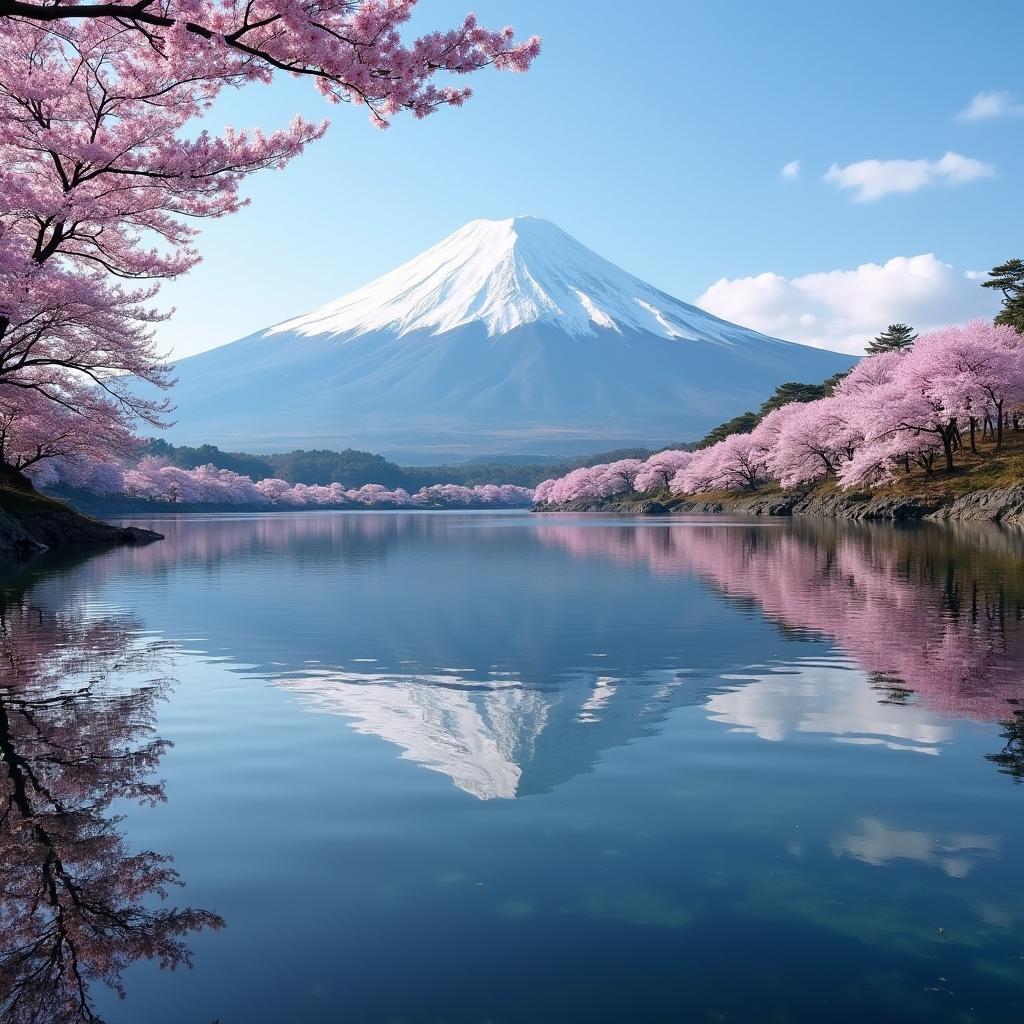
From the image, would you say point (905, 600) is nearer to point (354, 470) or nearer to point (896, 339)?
point (896, 339)

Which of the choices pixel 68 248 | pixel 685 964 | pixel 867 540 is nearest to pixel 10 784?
pixel 685 964

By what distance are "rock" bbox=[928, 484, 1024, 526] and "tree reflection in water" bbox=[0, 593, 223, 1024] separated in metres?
41.9

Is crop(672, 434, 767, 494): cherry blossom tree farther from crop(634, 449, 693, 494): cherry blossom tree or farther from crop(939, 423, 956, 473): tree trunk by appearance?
crop(939, 423, 956, 473): tree trunk

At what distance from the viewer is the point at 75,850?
490 centimetres

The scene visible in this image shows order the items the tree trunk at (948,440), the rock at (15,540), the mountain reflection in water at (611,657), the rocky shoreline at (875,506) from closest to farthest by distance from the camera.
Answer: the mountain reflection in water at (611,657), the rock at (15,540), the rocky shoreline at (875,506), the tree trunk at (948,440)

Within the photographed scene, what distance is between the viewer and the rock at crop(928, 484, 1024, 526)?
141ft

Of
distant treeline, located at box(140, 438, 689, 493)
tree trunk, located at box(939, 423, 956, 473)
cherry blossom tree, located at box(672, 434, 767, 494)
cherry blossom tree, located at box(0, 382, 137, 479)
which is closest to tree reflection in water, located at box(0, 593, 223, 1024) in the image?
cherry blossom tree, located at box(0, 382, 137, 479)

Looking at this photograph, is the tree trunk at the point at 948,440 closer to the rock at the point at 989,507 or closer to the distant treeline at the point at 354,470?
the rock at the point at 989,507

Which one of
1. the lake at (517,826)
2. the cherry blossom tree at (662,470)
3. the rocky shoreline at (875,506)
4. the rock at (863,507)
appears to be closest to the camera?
the lake at (517,826)

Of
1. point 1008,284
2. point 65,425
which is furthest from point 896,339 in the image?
point 65,425

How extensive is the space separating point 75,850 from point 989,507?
48162 mm

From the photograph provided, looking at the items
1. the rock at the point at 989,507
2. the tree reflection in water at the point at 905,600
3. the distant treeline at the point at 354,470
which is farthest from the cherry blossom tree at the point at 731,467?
the distant treeline at the point at 354,470

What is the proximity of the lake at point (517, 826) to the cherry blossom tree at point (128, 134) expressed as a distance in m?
6.78

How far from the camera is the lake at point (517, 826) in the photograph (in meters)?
3.62
